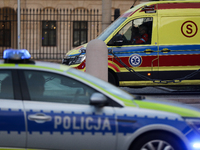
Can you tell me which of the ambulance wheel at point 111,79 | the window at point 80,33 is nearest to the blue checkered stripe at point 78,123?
the ambulance wheel at point 111,79

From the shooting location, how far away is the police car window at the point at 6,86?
4.00 metres

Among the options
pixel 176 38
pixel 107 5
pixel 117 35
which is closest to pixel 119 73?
pixel 117 35

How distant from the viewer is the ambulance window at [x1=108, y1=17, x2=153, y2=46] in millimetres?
9617

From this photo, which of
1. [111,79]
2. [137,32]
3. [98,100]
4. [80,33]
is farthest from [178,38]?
[80,33]

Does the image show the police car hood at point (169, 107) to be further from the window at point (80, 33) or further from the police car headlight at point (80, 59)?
the window at point (80, 33)

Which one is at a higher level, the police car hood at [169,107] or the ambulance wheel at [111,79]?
the police car hood at [169,107]

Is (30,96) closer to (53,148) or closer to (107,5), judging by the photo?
Answer: (53,148)

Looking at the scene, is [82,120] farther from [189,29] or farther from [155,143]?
[189,29]

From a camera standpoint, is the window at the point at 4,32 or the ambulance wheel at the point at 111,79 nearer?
the ambulance wheel at the point at 111,79

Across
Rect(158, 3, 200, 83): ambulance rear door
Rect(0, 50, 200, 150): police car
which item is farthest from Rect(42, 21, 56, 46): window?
Rect(0, 50, 200, 150): police car

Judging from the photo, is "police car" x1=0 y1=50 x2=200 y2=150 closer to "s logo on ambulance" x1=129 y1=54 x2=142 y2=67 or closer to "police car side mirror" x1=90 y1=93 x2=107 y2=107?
"police car side mirror" x1=90 y1=93 x2=107 y2=107

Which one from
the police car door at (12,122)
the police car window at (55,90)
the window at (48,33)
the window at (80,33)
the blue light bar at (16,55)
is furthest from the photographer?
the window at (48,33)

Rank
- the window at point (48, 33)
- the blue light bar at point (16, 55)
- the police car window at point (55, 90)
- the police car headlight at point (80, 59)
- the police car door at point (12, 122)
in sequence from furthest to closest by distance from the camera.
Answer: the window at point (48, 33) < the police car headlight at point (80, 59) < the blue light bar at point (16, 55) < the police car window at point (55, 90) < the police car door at point (12, 122)

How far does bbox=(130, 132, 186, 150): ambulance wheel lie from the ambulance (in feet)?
19.1
